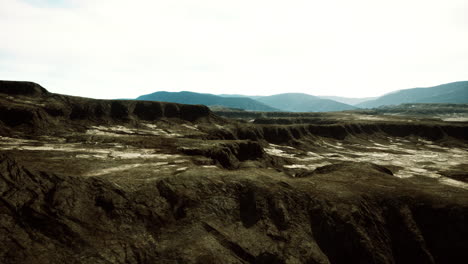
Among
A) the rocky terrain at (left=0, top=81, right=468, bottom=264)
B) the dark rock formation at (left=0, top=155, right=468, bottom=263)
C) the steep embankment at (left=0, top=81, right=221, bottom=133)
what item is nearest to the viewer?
the dark rock formation at (left=0, top=155, right=468, bottom=263)

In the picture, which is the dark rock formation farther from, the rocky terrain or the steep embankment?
the steep embankment

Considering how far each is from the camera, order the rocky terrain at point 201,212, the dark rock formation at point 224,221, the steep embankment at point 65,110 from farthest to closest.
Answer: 1. the steep embankment at point 65,110
2. the rocky terrain at point 201,212
3. the dark rock formation at point 224,221

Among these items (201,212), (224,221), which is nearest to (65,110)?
(201,212)

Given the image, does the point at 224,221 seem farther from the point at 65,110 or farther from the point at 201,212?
the point at 65,110

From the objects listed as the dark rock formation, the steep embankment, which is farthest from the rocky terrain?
the steep embankment

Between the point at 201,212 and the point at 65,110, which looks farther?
the point at 65,110

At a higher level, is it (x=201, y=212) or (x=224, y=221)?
(x=201, y=212)

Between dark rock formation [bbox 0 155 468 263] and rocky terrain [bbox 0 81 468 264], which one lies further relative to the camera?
rocky terrain [bbox 0 81 468 264]

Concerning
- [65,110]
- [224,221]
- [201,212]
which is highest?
[65,110]

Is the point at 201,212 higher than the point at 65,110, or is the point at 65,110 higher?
the point at 65,110

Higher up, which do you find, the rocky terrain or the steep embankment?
the steep embankment

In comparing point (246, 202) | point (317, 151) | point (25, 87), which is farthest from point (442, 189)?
point (25, 87)

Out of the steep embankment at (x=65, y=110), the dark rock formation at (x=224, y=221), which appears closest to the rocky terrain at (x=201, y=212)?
the dark rock formation at (x=224, y=221)

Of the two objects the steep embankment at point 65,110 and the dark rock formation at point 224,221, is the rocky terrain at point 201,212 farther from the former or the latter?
the steep embankment at point 65,110
